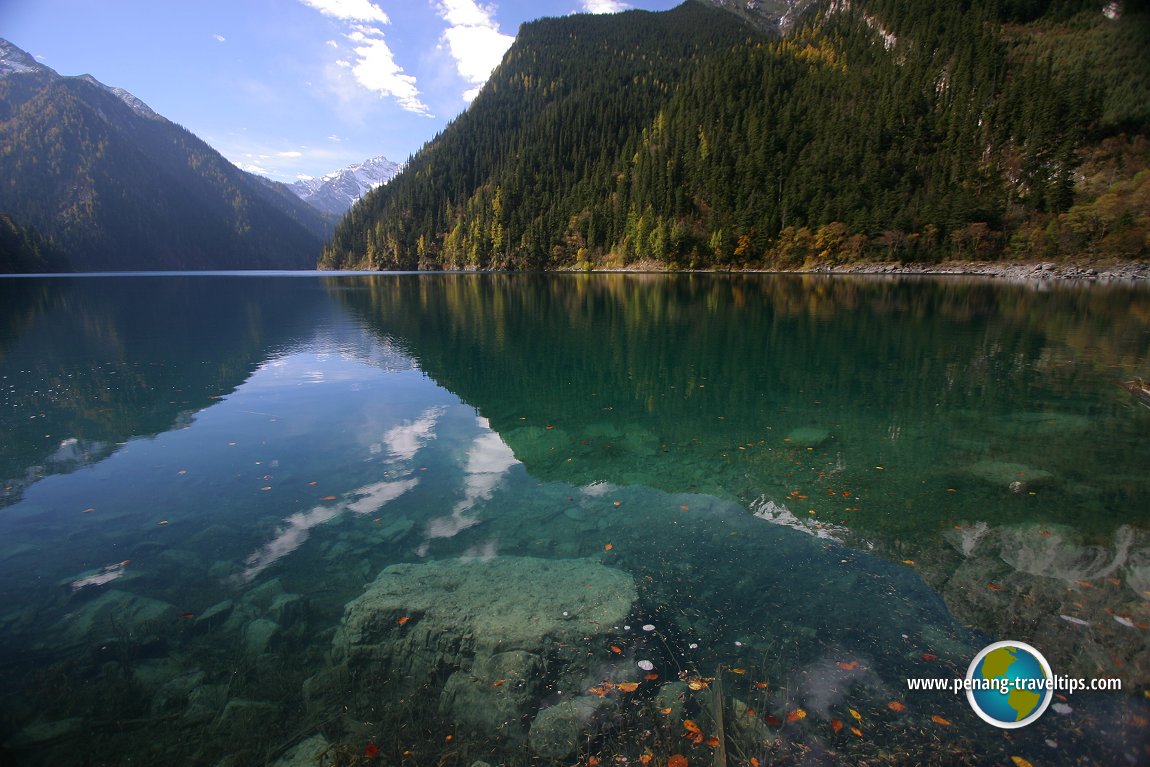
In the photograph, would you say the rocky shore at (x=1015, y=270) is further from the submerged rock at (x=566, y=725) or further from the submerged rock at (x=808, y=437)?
the submerged rock at (x=566, y=725)

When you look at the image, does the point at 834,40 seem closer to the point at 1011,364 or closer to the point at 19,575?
the point at 1011,364

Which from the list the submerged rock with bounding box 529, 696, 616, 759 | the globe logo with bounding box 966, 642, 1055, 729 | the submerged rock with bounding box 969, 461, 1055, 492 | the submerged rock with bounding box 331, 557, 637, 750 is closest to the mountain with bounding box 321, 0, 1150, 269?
the submerged rock with bounding box 969, 461, 1055, 492

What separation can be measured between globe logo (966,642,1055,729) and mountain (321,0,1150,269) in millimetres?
88083

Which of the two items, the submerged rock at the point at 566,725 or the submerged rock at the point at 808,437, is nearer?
the submerged rock at the point at 566,725

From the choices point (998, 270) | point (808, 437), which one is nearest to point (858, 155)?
point (998, 270)

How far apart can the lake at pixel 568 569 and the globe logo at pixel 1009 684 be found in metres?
0.15

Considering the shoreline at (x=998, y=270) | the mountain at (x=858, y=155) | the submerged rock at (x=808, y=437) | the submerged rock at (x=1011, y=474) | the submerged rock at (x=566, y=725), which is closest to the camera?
the submerged rock at (x=566, y=725)

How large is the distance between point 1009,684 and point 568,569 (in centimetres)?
471

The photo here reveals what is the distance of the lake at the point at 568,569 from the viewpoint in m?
4.29

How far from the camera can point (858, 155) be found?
4240 inches

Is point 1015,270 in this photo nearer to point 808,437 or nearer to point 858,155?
point 858,155

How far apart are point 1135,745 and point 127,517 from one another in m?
12.6

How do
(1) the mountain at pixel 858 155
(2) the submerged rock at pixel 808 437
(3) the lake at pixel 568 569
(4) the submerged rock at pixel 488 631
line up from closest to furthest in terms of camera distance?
(3) the lake at pixel 568 569 → (4) the submerged rock at pixel 488 631 → (2) the submerged rock at pixel 808 437 → (1) the mountain at pixel 858 155

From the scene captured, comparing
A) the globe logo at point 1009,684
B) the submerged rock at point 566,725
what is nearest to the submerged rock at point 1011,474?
the globe logo at point 1009,684
